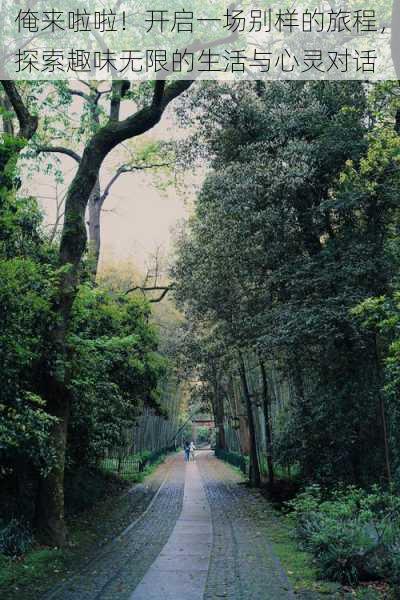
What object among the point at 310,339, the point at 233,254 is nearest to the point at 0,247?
the point at 310,339

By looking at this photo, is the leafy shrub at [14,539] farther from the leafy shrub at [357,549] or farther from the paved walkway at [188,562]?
the leafy shrub at [357,549]

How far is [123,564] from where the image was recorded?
932 centimetres

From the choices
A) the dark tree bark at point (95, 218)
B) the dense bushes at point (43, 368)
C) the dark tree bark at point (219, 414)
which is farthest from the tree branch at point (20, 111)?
the dark tree bark at point (219, 414)

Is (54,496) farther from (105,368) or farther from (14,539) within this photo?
(105,368)

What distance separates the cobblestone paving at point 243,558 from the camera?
743 cm

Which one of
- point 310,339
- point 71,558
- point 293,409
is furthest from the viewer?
point 293,409

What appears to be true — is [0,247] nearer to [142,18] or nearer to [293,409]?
[142,18]

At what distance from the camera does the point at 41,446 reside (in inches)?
341

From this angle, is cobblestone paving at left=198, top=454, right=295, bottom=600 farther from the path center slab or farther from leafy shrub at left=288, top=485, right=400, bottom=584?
leafy shrub at left=288, top=485, right=400, bottom=584

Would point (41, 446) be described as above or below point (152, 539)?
above

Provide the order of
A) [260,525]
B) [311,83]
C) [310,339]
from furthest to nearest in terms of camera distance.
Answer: [311,83], [310,339], [260,525]

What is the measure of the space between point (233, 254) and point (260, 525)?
7310mm

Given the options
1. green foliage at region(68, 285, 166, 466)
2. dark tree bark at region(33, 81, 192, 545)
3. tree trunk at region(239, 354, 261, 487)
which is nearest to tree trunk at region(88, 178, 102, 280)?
green foliage at region(68, 285, 166, 466)

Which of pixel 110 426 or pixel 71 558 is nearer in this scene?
pixel 71 558
